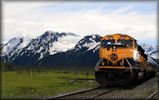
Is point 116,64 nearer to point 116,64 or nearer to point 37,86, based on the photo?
point 116,64

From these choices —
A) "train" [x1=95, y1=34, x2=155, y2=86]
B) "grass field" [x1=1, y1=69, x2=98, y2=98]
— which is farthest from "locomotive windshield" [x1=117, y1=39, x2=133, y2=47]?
"grass field" [x1=1, y1=69, x2=98, y2=98]

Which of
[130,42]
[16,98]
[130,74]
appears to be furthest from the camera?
[130,42]

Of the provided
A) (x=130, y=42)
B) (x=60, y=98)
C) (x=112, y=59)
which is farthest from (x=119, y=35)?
(x=60, y=98)

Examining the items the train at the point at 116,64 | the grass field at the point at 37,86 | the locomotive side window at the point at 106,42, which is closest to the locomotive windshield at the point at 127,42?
the train at the point at 116,64

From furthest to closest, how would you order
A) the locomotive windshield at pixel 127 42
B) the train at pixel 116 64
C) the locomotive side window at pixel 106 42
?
1. the locomotive side window at pixel 106 42
2. the locomotive windshield at pixel 127 42
3. the train at pixel 116 64

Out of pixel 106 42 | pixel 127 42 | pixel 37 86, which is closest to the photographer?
pixel 37 86

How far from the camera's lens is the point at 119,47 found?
28469mm

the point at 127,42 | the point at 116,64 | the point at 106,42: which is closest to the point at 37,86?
the point at 116,64

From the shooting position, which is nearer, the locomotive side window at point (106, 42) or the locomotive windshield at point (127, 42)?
the locomotive windshield at point (127, 42)

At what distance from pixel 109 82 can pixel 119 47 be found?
12.9 ft

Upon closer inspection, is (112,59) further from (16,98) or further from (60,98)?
(16,98)

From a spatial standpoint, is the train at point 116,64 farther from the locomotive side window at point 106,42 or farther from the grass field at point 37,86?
the grass field at point 37,86

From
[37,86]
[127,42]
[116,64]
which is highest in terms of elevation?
[127,42]

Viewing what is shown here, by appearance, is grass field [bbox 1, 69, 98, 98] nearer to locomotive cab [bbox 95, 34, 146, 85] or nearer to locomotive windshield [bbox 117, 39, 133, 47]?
locomotive cab [bbox 95, 34, 146, 85]
